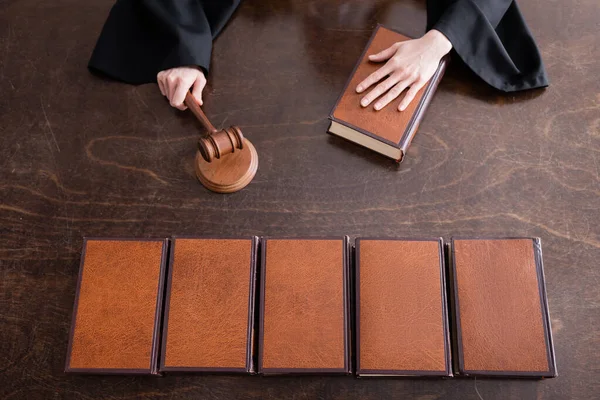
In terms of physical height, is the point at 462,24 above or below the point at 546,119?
above

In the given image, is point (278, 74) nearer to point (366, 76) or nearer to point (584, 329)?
point (366, 76)

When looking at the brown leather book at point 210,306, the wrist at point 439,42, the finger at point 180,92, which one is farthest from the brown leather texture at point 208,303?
the wrist at point 439,42

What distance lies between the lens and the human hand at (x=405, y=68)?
1.01 m

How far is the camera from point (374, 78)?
3.35 feet

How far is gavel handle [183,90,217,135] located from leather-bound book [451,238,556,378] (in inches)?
18.5

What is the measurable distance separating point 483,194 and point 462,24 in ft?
1.14

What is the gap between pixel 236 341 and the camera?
87 cm

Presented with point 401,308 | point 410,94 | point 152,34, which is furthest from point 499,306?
point 152,34

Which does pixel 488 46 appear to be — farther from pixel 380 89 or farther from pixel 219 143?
pixel 219 143

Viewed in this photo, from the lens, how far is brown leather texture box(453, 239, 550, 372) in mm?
854

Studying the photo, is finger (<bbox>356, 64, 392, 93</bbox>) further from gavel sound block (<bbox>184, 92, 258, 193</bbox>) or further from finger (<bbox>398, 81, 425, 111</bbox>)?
gavel sound block (<bbox>184, 92, 258, 193</bbox>)

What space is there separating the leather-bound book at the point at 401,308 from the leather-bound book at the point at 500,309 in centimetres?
3

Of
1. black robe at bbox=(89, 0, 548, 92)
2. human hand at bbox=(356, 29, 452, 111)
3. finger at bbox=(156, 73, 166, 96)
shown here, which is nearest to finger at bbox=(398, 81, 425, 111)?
human hand at bbox=(356, 29, 452, 111)

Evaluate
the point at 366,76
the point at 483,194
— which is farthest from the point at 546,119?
the point at 366,76
